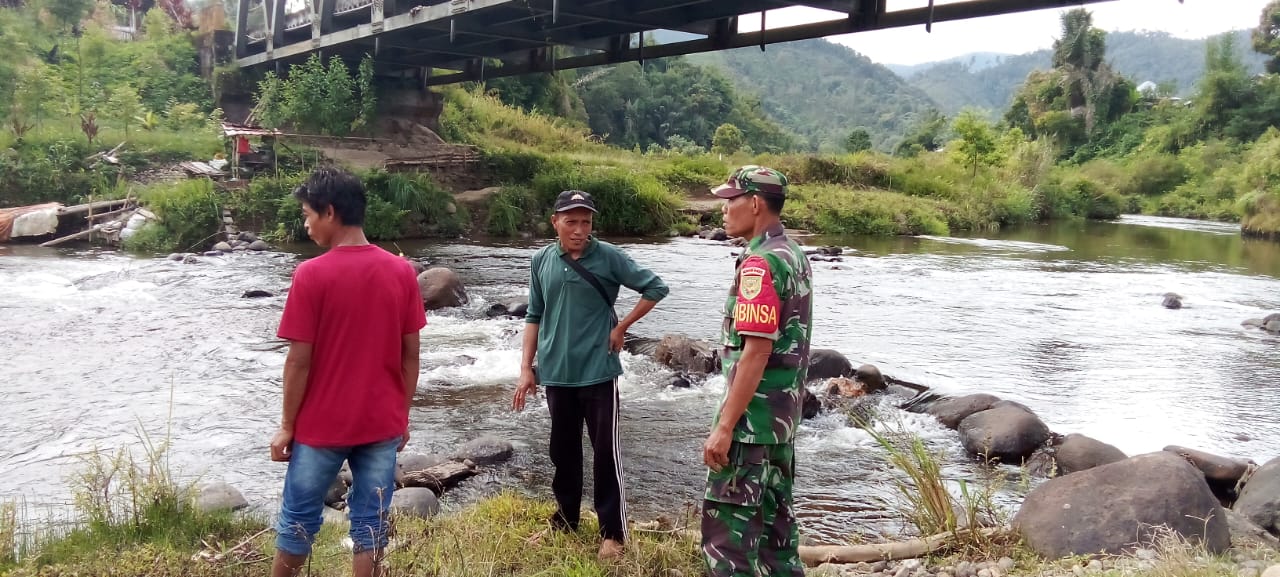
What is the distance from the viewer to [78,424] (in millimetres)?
6660

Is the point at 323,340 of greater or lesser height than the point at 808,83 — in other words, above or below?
below

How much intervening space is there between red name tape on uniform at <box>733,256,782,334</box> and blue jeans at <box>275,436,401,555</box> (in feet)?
4.23

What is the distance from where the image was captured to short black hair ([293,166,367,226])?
2926mm

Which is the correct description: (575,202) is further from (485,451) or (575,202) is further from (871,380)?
(871,380)

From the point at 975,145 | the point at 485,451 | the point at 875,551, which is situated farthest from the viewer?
the point at 975,145

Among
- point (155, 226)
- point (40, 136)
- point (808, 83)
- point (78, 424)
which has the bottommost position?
point (78, 424)

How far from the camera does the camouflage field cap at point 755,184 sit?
119 inches

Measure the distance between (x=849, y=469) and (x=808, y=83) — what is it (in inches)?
4516

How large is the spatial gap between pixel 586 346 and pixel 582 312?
0.15m

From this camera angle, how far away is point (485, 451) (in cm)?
613

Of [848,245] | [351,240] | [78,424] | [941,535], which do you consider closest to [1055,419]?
[941,535]

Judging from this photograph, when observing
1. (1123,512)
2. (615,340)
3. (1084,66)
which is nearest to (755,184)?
(615,340)

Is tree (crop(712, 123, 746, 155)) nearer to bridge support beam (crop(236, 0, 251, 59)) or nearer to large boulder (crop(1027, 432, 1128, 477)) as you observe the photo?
bridge support beam (crop(236, 0, 251, 59))

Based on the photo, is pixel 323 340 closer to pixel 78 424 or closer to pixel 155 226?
pixel 78 424
